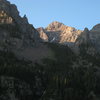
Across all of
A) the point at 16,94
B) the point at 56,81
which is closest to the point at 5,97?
the point at 16,94

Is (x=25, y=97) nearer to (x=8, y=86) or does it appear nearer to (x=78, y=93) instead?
(x=8, y=86)

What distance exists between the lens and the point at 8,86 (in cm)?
18262

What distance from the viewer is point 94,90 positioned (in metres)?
189

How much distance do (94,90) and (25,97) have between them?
5016 cm

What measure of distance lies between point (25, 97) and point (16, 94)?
10527 millimetres

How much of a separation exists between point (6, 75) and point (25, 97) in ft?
73.6

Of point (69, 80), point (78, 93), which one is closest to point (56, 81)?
point (69, 80)

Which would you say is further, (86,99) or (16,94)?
(16,94)

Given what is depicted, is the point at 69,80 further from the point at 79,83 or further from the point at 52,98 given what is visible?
the point at 52,98

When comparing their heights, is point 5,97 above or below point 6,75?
below

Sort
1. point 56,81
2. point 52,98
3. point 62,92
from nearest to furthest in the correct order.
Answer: point 52,98
point 62,92
point 56,81

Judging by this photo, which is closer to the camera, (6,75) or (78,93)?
(78,93)

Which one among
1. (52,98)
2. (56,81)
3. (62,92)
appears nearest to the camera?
(52,98)

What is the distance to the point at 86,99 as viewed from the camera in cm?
17038
